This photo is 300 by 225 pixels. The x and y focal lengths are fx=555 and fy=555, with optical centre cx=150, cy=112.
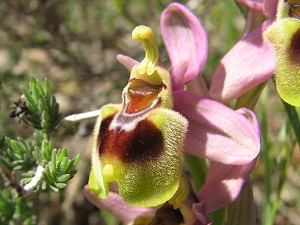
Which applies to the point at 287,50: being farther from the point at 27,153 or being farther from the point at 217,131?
the point at 27,153

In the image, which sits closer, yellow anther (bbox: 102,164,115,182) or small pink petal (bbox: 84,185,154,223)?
yellow anther (bbox: 102,164,115,182)

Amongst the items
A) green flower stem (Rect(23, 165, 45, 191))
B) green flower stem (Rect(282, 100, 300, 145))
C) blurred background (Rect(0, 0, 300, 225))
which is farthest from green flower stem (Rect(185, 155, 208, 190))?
blurred background (Rect(0, 0, 300, 225))

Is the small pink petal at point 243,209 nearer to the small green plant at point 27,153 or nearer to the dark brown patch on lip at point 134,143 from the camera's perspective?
the dark brown patch on lip at point 134,143

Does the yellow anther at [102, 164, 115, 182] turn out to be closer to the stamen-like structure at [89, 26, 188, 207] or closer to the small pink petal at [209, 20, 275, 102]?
the stamen-like structure at [89, 26, 188, 207]

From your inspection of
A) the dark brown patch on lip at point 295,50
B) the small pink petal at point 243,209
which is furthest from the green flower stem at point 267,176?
the dark brown patch on lip at point 295,50

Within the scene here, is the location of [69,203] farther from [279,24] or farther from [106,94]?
[279,24]

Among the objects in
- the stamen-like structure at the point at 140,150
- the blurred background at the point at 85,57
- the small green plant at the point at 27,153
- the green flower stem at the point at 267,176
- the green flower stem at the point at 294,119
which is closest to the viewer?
the stamen-like structure at the point at 140,150

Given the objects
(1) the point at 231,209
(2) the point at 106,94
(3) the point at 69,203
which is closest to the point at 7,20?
(2) the point at 106,94
